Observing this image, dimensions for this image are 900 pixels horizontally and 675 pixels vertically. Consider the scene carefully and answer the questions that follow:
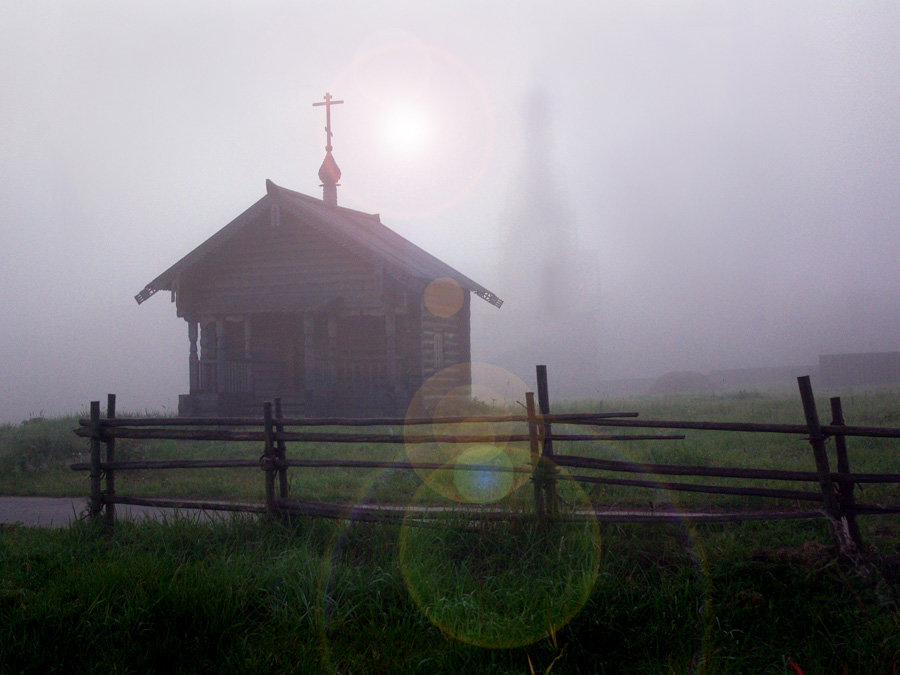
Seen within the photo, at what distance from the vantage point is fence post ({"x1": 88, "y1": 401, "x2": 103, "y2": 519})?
305 inches

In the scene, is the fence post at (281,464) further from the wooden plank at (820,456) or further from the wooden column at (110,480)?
the wooden plank at (820,456)

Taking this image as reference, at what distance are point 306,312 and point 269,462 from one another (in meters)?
10.9

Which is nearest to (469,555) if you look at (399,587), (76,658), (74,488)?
(399,587)

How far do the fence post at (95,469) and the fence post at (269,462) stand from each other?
6.34ft

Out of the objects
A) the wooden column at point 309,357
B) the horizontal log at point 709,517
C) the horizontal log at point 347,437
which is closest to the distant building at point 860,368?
the wooden column at point 309,357

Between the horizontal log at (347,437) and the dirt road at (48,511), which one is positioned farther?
the dirt road at (48,511)

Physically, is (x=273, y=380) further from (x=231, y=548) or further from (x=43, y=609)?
(x=43, y=609)

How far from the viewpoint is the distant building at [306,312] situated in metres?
18.1

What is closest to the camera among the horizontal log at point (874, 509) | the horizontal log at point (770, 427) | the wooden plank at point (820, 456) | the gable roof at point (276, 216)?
the horizontal log at point (874, 509)

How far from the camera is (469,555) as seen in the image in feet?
19.9

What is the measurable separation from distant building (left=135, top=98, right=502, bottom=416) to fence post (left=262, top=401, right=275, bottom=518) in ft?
33.3

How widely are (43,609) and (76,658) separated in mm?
589

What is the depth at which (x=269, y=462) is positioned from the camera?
7352 millimetres

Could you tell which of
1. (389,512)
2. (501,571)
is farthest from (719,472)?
(389,512)
